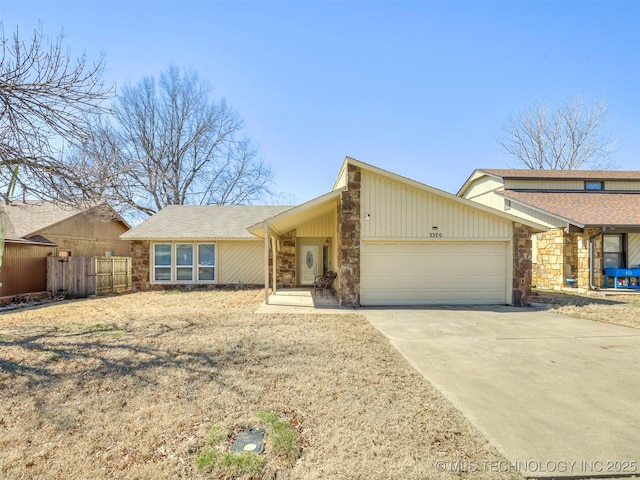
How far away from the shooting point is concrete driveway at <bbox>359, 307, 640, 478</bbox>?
9.35 feet

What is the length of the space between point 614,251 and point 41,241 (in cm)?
2395

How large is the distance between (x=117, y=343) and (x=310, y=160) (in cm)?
1698

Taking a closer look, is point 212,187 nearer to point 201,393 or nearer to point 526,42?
point 526,42

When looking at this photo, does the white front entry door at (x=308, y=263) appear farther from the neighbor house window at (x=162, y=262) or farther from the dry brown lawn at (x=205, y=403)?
the dry brown lawn at (x=205, y=403)

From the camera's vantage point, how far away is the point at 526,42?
10.8m

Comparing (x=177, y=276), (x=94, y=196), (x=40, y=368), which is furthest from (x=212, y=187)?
(x=40, y=368)

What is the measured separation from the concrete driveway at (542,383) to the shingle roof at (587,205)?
7351 mm

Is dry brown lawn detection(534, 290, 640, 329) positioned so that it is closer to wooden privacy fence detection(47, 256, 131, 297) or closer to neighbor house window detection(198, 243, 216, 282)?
neighbor house window detection(198, 243, 216, 282)

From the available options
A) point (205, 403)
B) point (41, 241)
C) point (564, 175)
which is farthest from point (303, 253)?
point (564, 175)

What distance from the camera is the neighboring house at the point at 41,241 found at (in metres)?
13.0

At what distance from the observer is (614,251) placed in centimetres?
1430

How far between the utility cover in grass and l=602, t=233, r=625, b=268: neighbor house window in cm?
1643

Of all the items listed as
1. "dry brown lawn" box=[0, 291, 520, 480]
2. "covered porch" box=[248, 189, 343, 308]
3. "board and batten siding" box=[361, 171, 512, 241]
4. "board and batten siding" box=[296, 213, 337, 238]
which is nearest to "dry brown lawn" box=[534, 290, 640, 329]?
"board and batten siding" box=[361, 171, 512, 241]

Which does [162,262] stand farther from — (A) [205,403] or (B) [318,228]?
(A) [205,403]
